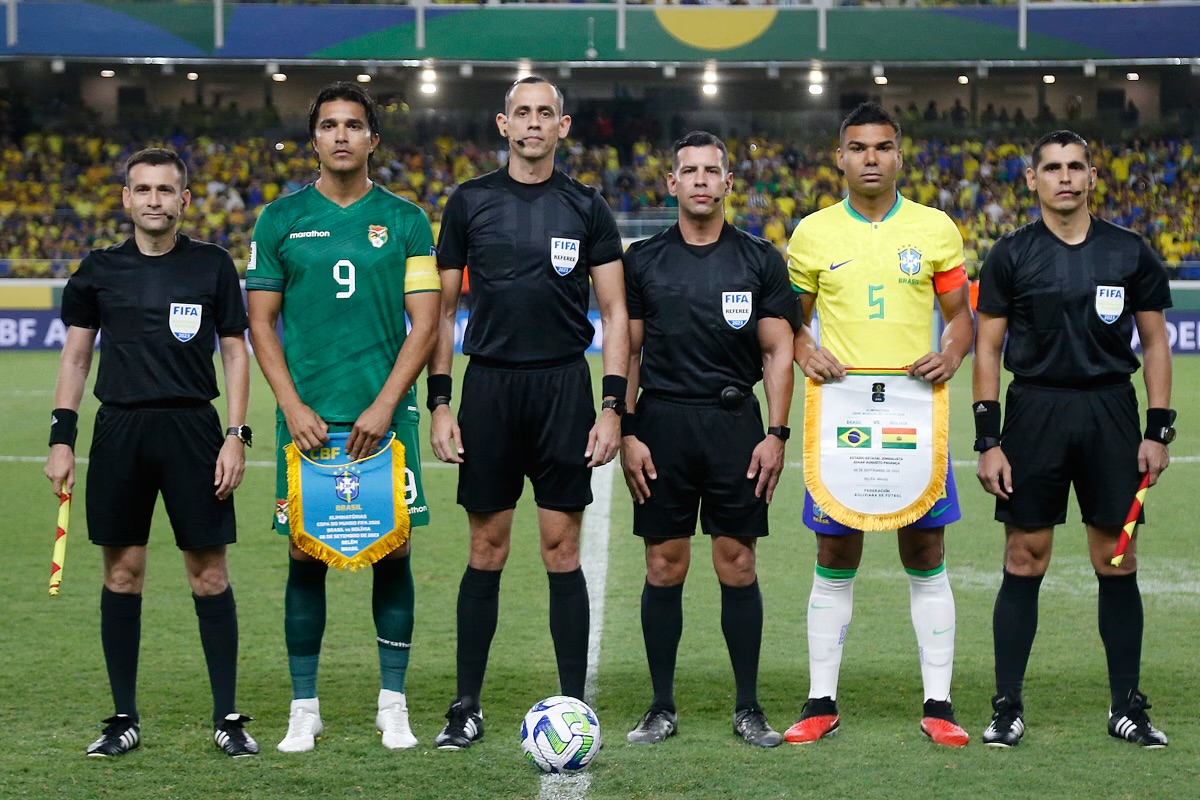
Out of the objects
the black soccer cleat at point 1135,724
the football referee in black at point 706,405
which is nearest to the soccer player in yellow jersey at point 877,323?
the football referee in black at point 706,405

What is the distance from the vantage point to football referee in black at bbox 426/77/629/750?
4.77 meters

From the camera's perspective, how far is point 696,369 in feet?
15.8

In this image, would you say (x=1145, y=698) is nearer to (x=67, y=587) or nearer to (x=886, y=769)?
(x=886, y=769)

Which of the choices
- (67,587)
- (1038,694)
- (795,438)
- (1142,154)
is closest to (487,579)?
(1038,694)

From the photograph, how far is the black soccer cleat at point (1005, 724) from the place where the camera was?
470 centimetres

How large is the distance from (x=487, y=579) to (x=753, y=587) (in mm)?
884

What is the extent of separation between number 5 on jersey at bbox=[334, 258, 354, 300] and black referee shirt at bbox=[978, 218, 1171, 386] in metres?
2.03

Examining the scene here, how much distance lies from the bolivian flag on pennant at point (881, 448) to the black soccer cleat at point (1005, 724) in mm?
669

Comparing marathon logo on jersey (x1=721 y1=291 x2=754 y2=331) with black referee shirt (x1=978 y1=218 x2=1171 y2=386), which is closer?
black referee shirt (x1=978 y1=218 x2=1171 y2=386)

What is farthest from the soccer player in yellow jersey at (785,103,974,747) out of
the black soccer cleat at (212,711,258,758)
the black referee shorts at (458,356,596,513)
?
the black soccer cleat at (212,711,258,758)

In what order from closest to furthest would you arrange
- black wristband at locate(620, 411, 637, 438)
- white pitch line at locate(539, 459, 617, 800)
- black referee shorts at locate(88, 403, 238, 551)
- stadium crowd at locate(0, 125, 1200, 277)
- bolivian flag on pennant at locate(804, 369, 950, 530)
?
white pitch line at locate(539, 459, 617, 800), black referee shorts at locate(88, 403, 238, 551), bolivian flag on pennant at locate(804, 369, 950, 530), black wristband at locate(620, 411, 637, 438), stadium crowd at locate(0, 125, 1200, 277)

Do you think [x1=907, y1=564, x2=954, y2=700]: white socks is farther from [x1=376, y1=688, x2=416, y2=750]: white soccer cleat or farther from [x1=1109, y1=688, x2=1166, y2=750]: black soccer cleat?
[x1=376, y1=688, x2=416, y2=750]: white soccer cleat

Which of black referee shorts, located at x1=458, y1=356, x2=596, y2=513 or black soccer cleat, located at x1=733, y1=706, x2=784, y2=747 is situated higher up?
black referee shorts, located at x1=458, y1=356, x2=596, y2=513

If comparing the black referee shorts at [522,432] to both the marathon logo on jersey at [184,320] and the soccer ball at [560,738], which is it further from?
the marathon logo on jersey at [184,320]
